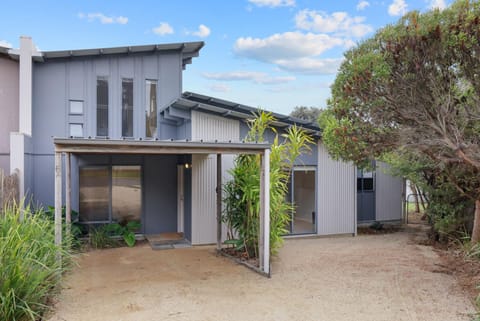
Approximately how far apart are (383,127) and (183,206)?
5.31 meters

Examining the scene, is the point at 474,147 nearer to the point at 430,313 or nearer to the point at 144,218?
the point at 430,313

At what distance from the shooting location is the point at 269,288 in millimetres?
5766

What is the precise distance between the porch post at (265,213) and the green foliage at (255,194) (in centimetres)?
44

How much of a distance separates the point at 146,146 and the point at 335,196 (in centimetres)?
591

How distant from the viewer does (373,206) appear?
12.3 metres

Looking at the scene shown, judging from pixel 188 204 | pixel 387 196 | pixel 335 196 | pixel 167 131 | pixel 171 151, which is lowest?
pixel 387 196

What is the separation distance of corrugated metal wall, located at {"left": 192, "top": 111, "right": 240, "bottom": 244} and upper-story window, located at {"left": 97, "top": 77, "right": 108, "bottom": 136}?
101 inches

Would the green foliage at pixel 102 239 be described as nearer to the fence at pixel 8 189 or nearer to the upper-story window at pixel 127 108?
the fence at pixel 8 189

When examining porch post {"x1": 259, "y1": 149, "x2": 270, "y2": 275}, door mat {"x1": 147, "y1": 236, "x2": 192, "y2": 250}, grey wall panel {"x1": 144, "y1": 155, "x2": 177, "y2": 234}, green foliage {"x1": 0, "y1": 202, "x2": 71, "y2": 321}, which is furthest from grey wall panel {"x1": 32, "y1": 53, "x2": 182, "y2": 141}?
green foliage {"x1": 0, "y1": 202, "x2": 71, "y2": 321}

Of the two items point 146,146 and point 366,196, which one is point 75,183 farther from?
point 366,196

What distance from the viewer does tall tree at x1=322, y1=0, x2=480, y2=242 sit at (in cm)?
582

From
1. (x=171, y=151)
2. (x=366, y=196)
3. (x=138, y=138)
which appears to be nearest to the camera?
(x=171, y=151)

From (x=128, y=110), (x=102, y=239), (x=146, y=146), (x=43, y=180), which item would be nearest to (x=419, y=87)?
(x=146, y=146)

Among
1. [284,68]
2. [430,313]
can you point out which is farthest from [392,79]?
[284,68]
